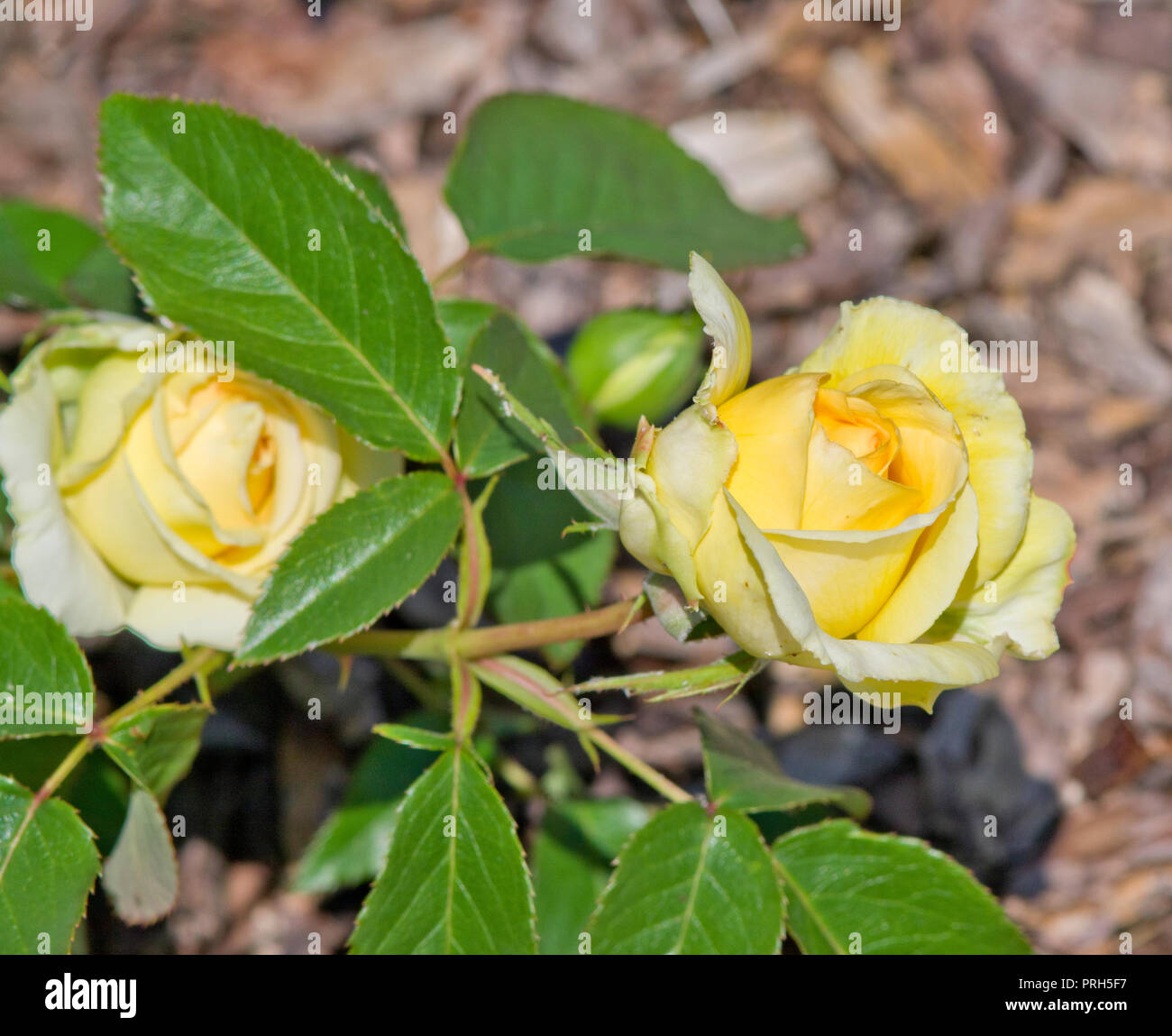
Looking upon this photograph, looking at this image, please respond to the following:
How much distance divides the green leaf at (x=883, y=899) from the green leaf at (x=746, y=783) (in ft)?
0.21

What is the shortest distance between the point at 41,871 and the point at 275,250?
73cm

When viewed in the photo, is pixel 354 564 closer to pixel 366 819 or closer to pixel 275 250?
pixel 275 250

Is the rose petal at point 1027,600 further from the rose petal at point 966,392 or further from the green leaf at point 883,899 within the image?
the green leaf at point 883,899

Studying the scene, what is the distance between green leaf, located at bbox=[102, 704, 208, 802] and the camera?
1124mm

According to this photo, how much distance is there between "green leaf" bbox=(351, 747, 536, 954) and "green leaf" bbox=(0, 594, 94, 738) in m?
0.38

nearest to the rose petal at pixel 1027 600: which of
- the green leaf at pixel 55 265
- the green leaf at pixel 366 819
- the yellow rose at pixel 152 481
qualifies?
the yellow rose at pixel 152 481

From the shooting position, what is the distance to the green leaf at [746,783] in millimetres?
1270

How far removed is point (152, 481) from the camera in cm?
115

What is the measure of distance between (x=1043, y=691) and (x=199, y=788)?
63.2 inches
